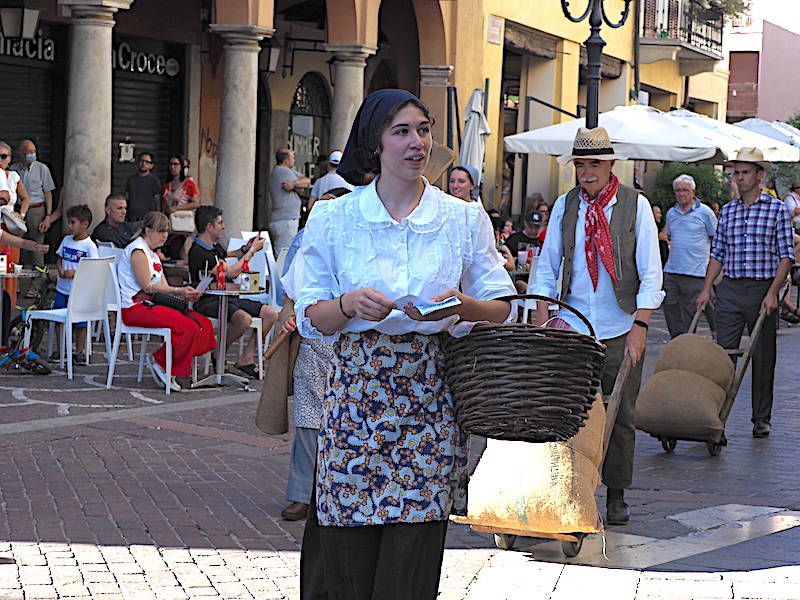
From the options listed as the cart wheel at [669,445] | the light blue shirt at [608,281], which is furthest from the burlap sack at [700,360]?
the light blue shirt at [608,281]

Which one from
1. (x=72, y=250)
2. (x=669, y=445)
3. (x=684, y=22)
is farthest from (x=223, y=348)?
(x=684, y=22)

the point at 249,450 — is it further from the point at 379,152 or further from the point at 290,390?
the point at 379,152

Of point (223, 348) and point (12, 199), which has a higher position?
point (12, 199)

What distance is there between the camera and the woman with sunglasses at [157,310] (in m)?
11.0

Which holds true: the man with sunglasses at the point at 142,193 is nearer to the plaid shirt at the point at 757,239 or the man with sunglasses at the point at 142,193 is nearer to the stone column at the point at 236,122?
the stone column at the point at 236,122

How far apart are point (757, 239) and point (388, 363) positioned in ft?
21.2

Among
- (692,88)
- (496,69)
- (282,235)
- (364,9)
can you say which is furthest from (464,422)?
(692,88)

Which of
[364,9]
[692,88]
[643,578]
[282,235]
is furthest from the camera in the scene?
[692,88]

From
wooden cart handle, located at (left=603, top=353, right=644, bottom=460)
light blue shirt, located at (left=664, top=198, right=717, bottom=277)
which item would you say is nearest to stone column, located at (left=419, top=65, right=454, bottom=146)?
light blue shirt, located at (left=664, top=198, right=717, bottom=277)

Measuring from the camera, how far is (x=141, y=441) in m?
8.84

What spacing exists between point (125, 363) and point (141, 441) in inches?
151

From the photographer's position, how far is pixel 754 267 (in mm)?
9820

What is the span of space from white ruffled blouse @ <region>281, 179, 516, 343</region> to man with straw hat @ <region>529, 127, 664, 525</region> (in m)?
2.71

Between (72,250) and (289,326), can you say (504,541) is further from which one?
(72,250)
